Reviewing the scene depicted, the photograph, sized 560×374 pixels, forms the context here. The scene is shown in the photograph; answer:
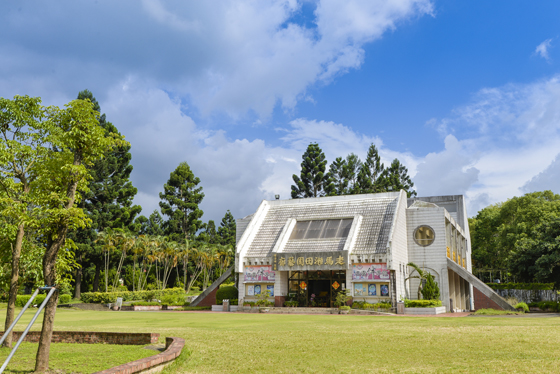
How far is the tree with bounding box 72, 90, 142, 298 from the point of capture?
153 feet

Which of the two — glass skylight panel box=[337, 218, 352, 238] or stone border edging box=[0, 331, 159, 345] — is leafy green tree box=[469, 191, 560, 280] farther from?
stone border edging box=[0, 331, 159, 345]

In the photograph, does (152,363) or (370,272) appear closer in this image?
(152,363)

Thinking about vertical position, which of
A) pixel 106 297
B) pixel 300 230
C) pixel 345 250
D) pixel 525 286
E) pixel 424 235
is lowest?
pixel 106 297

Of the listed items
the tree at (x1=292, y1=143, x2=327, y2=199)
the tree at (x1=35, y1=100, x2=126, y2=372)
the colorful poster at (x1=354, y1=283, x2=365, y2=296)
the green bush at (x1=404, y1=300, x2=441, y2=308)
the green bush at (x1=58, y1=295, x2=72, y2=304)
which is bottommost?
the green bush at (x1=58, y1=295, x2=72, y2=304)

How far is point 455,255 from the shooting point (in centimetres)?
3716

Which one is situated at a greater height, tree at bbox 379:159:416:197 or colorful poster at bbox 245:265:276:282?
tree at bbox 379:159:416:197

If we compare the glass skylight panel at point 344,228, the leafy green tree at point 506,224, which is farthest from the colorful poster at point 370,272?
the leafy green tree at point 506,224

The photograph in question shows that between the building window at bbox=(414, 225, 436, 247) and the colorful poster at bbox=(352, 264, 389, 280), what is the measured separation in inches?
245

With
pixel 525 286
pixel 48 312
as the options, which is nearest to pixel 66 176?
pixel 48 312

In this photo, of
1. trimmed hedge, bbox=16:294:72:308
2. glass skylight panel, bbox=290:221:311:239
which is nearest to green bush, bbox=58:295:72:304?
trimmed hedge, bbox=16:294:72:308

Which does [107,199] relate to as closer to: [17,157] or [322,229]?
[322,229]

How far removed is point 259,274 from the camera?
104ft

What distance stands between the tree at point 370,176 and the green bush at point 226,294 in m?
34.3

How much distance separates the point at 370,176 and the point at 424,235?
113ft
